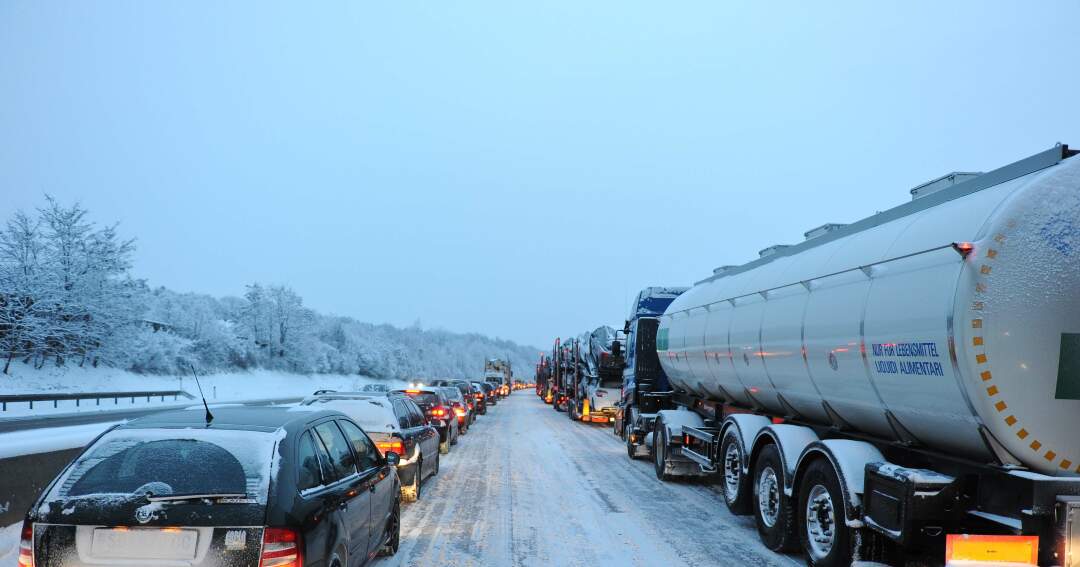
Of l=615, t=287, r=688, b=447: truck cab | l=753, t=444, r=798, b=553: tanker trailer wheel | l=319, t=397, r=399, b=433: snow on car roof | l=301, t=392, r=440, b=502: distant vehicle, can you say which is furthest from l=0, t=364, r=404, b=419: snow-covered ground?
l=753, t=444, r=798, b=553: tanker trailer wheel

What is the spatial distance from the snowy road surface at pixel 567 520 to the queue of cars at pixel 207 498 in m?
2.44

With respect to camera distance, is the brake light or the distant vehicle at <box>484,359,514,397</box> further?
the distant vehicle at <box>484,359,514,397</box>

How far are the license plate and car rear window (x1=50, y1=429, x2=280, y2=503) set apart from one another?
232 millimetres

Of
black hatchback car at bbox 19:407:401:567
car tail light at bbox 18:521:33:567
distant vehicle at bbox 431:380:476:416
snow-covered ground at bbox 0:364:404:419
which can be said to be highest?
black hatchback car at bbox 19:407:401:567

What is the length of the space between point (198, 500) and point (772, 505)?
6.43m

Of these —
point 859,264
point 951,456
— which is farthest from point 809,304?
point 951,456

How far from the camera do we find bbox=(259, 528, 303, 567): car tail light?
4098 millimetres

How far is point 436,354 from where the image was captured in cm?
15925

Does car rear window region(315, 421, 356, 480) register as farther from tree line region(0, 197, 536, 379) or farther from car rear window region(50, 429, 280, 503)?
tree line region(0, 197, 536, 379)

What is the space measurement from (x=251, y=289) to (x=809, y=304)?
83765mm

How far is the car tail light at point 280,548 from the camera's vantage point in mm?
4098

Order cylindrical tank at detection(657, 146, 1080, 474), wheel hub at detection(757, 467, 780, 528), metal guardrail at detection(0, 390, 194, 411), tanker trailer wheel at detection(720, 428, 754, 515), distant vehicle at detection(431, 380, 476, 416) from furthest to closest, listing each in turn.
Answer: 1. metal guardrail at detection(0, 390, 194, 411)
2. distant vehicle at detection(431, 380, 476, 416)
3. tanker trailer wheel at detection(720, 428, 754, 515)
4. wheel hub at detection(757, 467, 780, 528)
5. cylindrical tank at detection(657, 146, 1080, 474)

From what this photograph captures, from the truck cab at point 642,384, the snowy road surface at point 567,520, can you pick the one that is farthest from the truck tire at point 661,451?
the truck cab at point 642,384

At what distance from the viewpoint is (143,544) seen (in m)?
3.98
